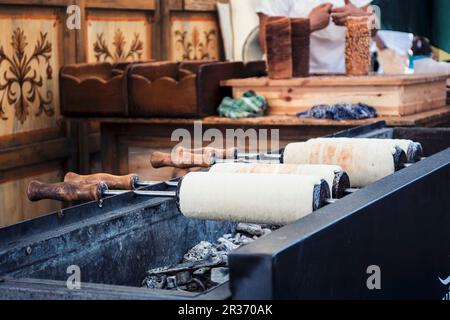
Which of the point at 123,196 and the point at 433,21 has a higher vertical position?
the point at 433,21

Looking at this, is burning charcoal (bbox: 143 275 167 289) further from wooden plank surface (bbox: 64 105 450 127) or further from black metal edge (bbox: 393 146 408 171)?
wooden plank surface (bbox: 64 105 450 127)

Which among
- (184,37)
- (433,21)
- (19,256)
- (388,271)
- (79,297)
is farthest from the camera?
(184,37)

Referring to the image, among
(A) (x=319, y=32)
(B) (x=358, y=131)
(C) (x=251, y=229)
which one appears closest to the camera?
(C) (x=251, y=229)

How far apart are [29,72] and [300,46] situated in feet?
5.15

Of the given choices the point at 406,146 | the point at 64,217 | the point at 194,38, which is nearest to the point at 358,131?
the point at 406,146

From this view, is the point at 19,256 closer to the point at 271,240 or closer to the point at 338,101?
the point at 271,240

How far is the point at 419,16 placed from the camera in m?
3.67

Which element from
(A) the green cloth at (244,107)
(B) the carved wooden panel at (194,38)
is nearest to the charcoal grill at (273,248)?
(A) the green cloth at (244,107)

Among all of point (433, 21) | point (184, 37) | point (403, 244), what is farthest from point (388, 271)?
point (184, 37)

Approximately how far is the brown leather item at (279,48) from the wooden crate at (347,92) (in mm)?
86

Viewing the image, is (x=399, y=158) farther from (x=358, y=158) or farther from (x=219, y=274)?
(x=219, y=274)

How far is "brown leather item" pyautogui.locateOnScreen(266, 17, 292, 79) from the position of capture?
16.7 ft
